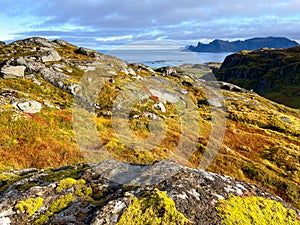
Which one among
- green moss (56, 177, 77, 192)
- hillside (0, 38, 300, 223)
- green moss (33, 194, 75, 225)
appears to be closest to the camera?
green moss (33, 194, 75, 225)

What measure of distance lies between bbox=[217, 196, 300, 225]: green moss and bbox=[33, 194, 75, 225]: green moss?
4728 mm

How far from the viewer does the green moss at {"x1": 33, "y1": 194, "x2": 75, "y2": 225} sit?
754 centimetres

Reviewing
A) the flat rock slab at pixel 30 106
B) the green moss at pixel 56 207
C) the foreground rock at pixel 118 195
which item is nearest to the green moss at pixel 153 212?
the foreground rock at pixel 118 195

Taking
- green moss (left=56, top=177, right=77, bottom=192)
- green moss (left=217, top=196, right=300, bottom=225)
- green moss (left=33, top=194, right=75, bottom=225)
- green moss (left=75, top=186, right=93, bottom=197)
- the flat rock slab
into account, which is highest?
green moss (left=56, top=177, right=77, bottom=192)

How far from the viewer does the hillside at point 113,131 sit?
23719 mm

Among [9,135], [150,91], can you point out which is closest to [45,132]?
[9,135]

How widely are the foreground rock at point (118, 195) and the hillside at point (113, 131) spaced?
997mm

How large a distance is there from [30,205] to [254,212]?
23.1 ft

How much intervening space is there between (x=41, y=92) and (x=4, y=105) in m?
13.1

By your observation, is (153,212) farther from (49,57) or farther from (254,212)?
(49,57)

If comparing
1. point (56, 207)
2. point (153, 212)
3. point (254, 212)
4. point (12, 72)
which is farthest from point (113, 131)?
point (153, 212)

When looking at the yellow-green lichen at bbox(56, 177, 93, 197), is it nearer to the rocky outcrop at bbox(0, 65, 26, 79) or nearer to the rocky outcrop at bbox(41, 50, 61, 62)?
the rocky outcrop at bbox(0, 65, 26, 79)

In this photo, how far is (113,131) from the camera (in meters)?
34.0

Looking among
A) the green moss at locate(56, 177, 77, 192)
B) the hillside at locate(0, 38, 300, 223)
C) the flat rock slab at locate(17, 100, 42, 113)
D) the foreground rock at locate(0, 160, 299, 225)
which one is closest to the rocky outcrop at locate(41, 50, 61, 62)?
the hillside at locate(0, 38, 300, 223)
